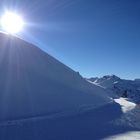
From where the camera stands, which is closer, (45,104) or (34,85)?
(45,104)

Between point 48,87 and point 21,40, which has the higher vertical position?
point 21,40

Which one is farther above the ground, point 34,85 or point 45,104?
point 34,85

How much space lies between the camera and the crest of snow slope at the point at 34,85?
13383 mm

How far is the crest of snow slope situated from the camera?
13.4m

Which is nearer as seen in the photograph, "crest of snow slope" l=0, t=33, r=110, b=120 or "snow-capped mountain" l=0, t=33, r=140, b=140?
"snow-capped mountain" l=0, t=33, r=140, b=140

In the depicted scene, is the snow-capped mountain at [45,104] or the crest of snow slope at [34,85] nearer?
the snow-capped mountain at [45,104]

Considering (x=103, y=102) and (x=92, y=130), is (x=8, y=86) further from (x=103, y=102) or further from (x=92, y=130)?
(x=103, y=102)

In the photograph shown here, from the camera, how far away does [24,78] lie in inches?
603

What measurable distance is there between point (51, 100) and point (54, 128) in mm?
3096

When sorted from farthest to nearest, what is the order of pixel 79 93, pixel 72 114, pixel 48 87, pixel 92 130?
1. pixel 79 93
2. pixel 48 87
3. pixel 72 114
4. pixel 92 130

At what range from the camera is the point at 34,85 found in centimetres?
1544

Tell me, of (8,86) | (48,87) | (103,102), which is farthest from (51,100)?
(103,102)

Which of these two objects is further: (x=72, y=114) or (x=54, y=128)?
(x=72, y=114)

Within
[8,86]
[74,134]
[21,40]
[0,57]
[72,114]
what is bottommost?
[74,134]
